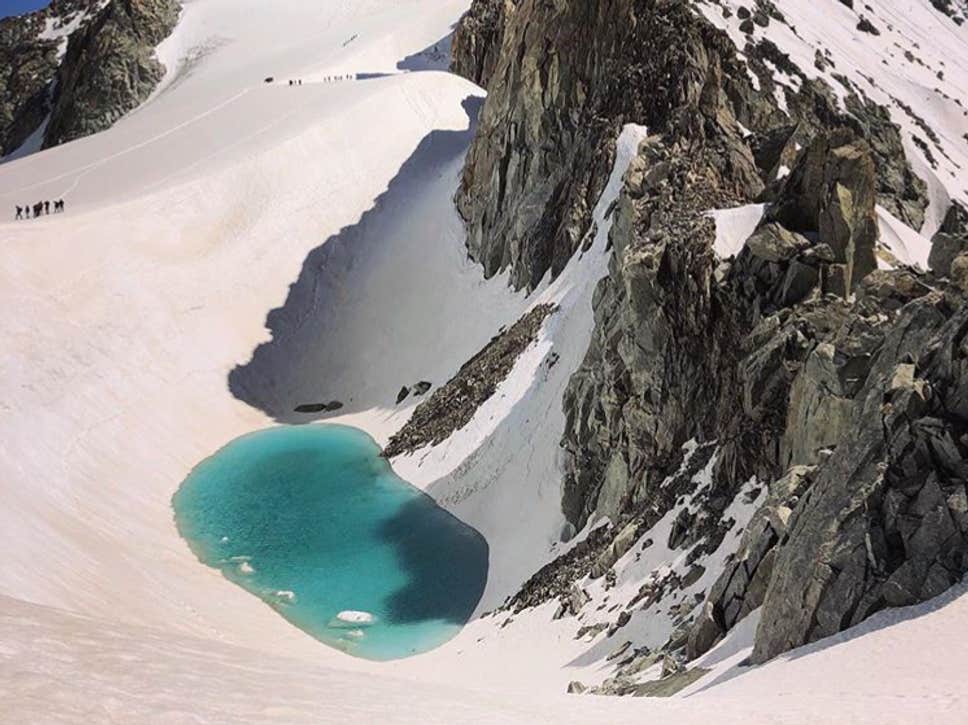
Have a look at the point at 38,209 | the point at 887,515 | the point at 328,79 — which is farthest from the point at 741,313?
the point at 328,79

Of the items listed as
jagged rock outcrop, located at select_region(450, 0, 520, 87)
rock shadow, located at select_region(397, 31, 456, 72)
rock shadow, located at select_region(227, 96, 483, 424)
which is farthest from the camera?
rock shadow, located at select_region(397, 31, 456, 72)

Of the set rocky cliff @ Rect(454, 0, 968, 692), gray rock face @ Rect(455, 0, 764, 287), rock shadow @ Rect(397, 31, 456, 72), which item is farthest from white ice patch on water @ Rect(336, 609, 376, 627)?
rock shadow @ Rect(397, 31, 456, 72)

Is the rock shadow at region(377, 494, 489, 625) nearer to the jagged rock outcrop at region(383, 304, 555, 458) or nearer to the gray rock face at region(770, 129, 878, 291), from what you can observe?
the jagged rock outcrop at region(383, 304, 555, 458)

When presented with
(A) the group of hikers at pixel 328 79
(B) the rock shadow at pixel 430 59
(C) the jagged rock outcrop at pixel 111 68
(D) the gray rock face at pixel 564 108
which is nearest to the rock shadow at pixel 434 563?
(D) the gray rock face at pixel 564 108

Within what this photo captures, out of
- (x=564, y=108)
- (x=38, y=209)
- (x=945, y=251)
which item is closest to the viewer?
(x=945, y=251)

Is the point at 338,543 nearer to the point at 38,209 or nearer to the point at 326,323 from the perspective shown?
the point at 326,323

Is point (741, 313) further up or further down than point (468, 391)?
further up

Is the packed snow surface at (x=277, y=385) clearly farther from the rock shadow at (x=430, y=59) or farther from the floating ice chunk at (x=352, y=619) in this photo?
the floating ice chunk at (x=352, y=619)
